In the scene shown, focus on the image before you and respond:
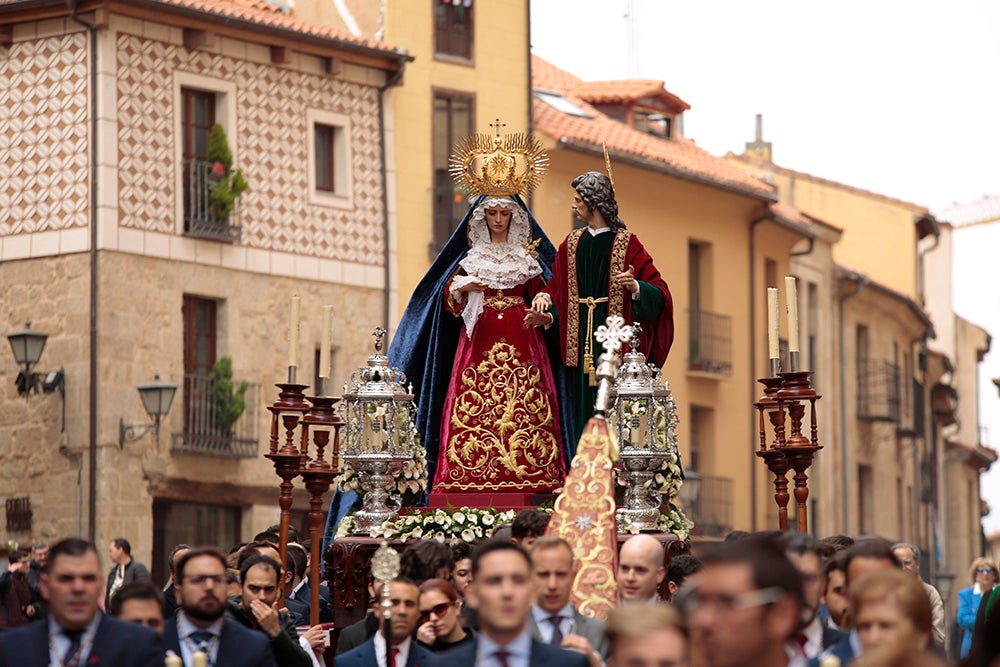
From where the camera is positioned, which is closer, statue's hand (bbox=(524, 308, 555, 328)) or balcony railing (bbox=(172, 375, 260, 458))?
statue's hand (bbox=(524, 308, 555, 328))

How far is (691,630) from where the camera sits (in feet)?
21.3

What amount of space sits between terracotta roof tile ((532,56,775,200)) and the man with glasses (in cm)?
2453

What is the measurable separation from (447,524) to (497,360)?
1035mm

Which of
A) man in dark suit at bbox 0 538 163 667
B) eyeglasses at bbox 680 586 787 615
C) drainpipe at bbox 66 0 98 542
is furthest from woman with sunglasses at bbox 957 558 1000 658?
drainpipe at bbox 66 0 98 542

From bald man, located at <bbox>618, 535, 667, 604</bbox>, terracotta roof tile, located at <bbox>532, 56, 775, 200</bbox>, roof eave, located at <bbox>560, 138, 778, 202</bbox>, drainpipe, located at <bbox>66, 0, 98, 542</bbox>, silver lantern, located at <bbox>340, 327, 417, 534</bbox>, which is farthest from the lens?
terracotta roof tile, located at <bbox>532, 56, 775, 200</bbox>

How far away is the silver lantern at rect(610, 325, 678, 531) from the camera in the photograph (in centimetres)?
1206

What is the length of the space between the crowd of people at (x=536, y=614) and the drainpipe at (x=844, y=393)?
90.8 ft

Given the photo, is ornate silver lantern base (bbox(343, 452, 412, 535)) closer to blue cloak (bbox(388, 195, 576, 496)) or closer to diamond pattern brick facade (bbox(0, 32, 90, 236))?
blue cloak (bbox(388, 195, 576, 496))

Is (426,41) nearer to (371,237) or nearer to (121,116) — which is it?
(371,237)

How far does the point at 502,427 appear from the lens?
13023 mm

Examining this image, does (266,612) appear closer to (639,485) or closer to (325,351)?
(639,485)

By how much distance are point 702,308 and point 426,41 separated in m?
7.00

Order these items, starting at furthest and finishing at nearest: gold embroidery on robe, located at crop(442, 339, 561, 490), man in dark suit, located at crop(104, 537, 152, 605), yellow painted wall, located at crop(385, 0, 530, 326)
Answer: yellow painted wall, located at crop(385, 0, 530, 326), man in dark suit, located at crop(104, 537, 152, 605), gold embroidery on robe, located at crop(442, 339, 561, 490)

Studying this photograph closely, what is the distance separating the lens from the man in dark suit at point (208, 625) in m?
8.80
